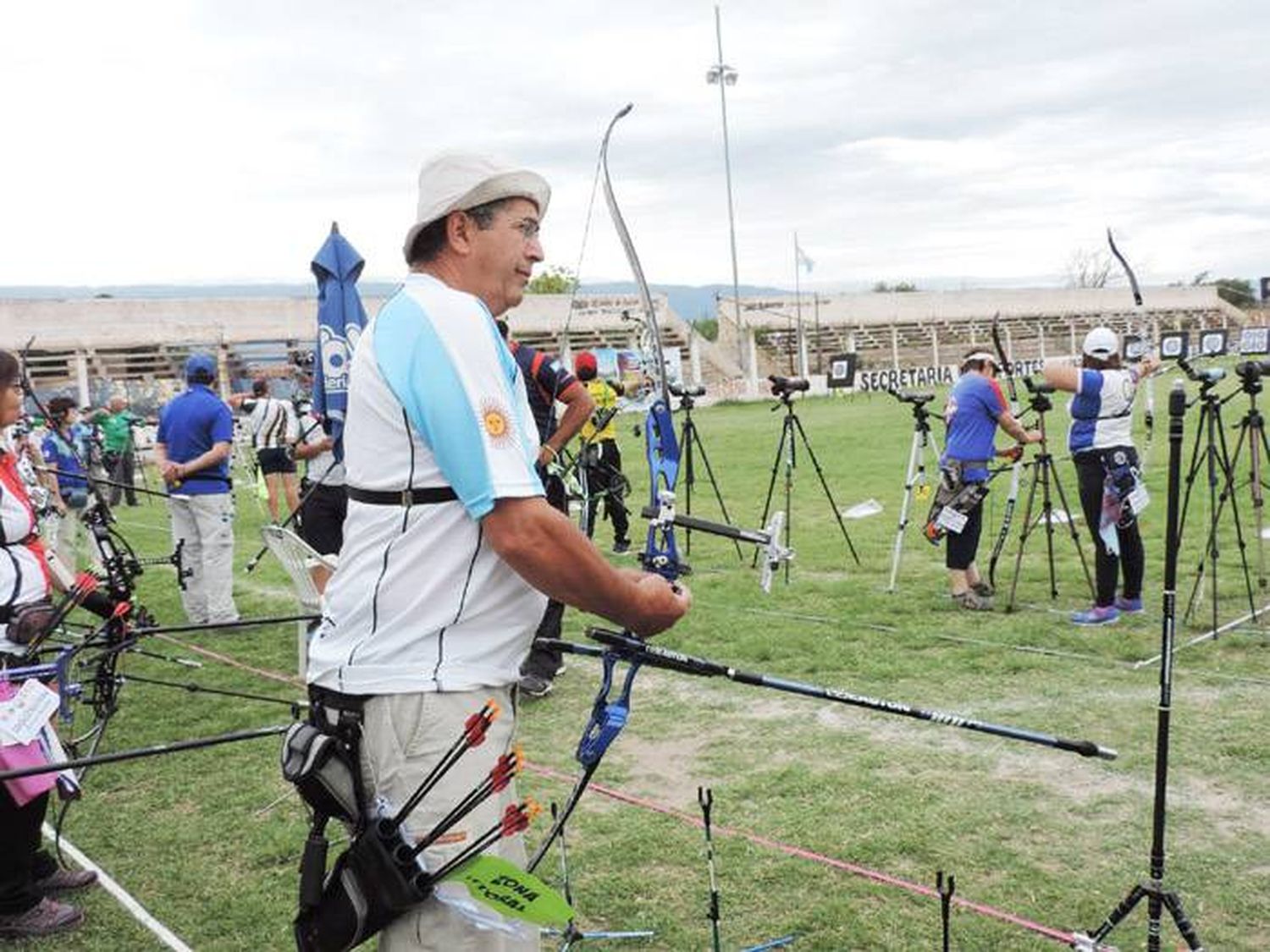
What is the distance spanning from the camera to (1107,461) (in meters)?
6.94

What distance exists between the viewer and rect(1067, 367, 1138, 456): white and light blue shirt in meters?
6.86

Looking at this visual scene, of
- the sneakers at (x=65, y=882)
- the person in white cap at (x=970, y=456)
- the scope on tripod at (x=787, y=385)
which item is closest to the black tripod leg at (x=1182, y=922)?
the sneakers at (x=65, y=882)

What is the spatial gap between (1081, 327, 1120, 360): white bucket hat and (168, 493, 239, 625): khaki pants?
19.2ft

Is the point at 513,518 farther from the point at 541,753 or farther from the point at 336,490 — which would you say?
the point at 336,490

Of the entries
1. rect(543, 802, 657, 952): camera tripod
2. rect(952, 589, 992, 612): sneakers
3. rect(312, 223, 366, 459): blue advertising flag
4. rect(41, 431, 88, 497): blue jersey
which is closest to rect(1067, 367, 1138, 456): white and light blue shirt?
rect(952, 589, 992, 612): sneakers

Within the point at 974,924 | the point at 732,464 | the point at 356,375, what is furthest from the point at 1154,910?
the point at 732,464

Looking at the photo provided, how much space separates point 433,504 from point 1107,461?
5.94m

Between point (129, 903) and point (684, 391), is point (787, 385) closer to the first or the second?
point (684, 391)

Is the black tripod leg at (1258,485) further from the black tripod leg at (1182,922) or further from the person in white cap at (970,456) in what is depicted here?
the black tripod leg at (1182,922)

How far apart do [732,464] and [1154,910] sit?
51.7 feet

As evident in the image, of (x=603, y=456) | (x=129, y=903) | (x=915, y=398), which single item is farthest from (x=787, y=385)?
(x=129, y=903)

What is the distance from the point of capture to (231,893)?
391 cm

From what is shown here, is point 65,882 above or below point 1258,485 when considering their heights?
below

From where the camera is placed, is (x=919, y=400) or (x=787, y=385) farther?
(x=787, y=385)
